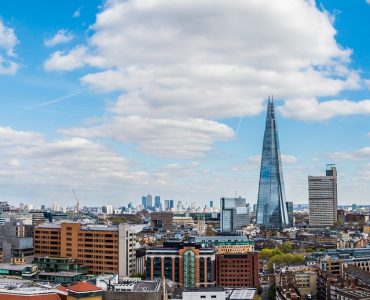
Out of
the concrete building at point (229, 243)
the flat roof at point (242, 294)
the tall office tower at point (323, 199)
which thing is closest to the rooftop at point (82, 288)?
the flat roof at point (242, 294)

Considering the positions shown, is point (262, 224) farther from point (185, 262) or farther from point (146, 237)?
point (185, 262)

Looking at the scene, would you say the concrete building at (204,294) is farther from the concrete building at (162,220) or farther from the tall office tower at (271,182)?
the concrete building at (162,220)

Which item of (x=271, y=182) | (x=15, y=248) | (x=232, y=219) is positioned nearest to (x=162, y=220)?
(x=232, y=219)

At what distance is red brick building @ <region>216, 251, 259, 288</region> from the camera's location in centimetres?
6694

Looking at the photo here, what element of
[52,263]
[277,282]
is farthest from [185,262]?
[52,263]

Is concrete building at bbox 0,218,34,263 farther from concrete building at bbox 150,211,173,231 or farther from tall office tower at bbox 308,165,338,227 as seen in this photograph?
tall office tower at bbox 308,165,338,227

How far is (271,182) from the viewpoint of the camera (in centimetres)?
15512

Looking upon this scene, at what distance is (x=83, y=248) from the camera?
67375mm

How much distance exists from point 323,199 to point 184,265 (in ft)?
372

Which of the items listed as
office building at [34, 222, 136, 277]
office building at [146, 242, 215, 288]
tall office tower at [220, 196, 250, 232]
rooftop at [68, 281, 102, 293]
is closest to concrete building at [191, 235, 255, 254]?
office building at [34, 222, 136, 277]

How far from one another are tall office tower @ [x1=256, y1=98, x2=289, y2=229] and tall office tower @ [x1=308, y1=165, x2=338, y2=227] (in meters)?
14.7

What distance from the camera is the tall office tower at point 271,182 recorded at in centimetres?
15450

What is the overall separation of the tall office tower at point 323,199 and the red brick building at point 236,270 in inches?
→ 4121

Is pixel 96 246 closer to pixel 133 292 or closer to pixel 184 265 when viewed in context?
pixel 184 265
